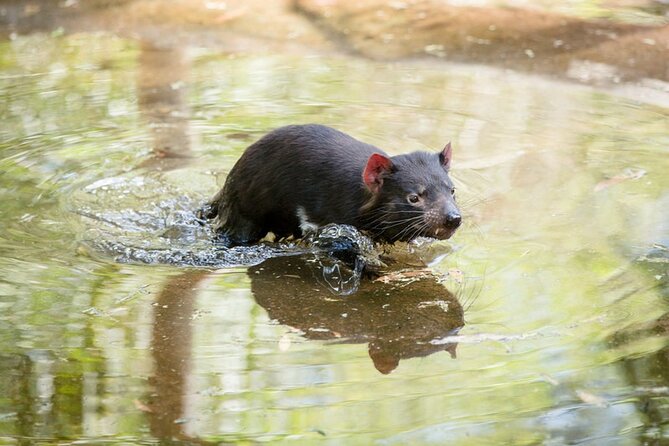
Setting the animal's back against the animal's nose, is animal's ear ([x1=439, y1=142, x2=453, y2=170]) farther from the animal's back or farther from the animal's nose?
the animal's nose

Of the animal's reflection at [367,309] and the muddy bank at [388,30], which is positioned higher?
the animal's reflection at [367,309]

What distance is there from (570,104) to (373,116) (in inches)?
66.4

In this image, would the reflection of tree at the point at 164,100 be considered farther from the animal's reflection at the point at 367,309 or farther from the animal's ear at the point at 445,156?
the animal's ear at the point at 445,156

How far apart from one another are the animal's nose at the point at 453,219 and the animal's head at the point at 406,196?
7 centimetres

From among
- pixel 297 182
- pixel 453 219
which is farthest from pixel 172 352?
pixel 297 182

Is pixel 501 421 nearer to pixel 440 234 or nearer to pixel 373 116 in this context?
pixel 440 234

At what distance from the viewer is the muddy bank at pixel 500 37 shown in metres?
9.66

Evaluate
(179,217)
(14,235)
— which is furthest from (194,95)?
(14,235)

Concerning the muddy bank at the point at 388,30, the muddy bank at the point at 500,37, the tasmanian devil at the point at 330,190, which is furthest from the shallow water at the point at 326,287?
the muddy bank at the point at 388,30

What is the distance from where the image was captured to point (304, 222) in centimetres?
624

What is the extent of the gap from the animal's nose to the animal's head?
0.07 m

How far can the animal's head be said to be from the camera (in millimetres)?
5676

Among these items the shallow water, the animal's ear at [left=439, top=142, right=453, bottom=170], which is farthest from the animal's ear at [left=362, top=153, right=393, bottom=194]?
the shallow water

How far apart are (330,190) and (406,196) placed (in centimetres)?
57
